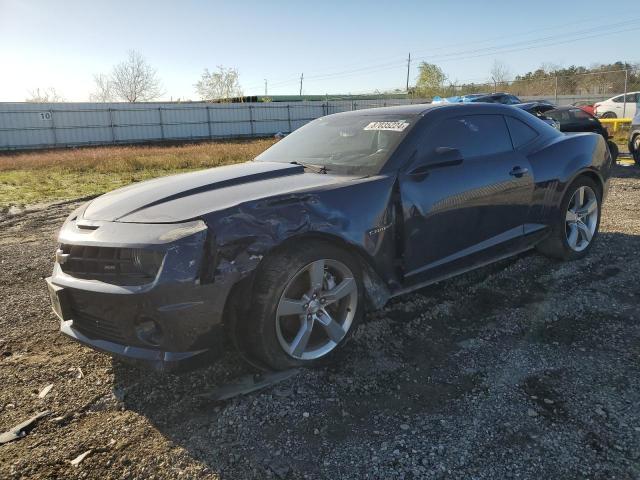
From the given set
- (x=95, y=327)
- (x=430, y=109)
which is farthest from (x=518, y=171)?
(x=95, y=327)

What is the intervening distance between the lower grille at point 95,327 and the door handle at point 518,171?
310 centimetres

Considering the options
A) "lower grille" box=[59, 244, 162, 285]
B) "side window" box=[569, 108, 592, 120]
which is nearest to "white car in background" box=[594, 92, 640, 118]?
"side window" box=[569, 108, 592, 120]

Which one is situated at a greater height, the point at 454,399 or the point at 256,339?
the point at 256,339

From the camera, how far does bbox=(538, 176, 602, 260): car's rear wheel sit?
14.9 ft

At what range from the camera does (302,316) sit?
9.56 ft

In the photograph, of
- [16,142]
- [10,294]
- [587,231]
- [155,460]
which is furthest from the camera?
[16,142]

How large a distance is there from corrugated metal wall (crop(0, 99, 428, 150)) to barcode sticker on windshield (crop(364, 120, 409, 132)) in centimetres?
3000

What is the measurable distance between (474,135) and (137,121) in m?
31.2

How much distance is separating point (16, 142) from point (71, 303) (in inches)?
1196

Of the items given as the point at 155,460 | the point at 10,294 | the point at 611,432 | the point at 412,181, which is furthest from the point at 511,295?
the point at 10,294

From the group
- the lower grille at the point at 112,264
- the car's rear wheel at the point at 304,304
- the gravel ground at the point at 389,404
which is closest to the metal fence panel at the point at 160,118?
the gravel ground at the point at 389,404

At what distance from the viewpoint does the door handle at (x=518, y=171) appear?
4016mm

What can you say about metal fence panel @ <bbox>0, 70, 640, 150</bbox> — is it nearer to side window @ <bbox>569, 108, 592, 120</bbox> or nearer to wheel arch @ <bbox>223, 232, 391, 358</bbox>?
side window @ <bbox>569, 108, 592, 120</bbox>

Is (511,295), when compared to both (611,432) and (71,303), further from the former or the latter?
(71,303)
